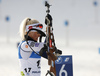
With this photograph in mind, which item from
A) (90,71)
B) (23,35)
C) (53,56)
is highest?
(23,35)

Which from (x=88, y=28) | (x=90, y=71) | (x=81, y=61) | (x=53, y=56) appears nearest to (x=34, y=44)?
(x=53, y=56)

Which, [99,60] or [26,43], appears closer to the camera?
[26,43]

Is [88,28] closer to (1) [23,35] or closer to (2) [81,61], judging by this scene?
(2) [81,61]

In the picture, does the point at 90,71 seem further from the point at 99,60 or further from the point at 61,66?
the point at 61,66

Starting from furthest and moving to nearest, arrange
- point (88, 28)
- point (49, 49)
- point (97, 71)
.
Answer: point (88, 28) → point (97, 71) → point (49, 49)

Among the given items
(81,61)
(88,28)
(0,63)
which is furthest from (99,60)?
(88,28)

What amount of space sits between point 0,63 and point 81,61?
Answer: 205 cm

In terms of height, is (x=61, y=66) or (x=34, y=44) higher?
(x=34, y=44)

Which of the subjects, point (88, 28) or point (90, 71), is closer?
point (90, 71)

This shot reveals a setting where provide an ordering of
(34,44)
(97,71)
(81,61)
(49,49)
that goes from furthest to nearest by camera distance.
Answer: (81,61) → (97,71) → (34,44) → (49,49)

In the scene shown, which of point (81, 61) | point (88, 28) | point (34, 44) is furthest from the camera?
point (88, 28)

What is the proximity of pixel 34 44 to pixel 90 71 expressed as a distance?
310 cm

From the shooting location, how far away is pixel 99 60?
25.1 feet

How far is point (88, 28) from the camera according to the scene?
18.7 meters
